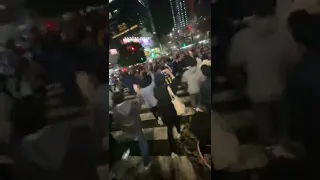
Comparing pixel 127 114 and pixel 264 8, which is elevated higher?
pixel 264 8

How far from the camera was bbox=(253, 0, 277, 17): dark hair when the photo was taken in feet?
4.06

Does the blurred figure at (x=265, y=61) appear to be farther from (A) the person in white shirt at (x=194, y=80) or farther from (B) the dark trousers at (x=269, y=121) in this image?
A: (A) the person in white shirt at (x=194, y=80)

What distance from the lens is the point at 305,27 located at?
121cm

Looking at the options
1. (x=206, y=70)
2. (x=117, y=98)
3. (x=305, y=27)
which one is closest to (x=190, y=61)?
(x=206, y=70)

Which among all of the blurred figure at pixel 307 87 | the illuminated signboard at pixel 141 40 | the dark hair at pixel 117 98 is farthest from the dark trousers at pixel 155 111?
the blurred figure at pixel 307 87

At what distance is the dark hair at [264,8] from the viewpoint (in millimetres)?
1236

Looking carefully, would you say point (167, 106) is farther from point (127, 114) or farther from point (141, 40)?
point (141, 40)

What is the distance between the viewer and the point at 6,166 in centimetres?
129

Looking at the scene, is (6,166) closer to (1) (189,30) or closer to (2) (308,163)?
(1) (189,30)

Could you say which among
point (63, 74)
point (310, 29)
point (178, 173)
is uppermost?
point (310, 29)

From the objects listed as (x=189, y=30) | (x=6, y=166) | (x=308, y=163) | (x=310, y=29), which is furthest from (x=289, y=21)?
(x=6, y=166)

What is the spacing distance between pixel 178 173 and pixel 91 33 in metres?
0.58

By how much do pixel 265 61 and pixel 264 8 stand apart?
182 mm

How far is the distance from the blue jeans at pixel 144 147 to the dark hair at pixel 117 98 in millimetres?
128
